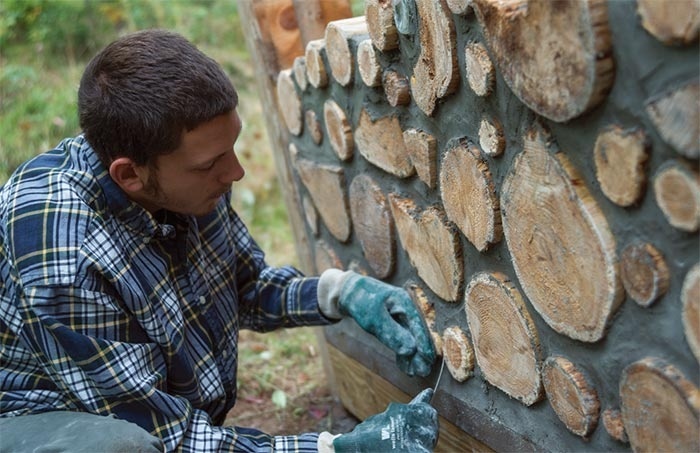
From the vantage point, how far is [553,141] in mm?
1315

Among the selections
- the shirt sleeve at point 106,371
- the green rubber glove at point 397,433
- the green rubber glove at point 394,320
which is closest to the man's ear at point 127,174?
the shirt sleeve at point 106,371

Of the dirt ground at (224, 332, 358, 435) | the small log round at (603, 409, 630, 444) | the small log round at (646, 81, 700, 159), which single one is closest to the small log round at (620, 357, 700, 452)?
the small log round at (603, 409, 630, 444)

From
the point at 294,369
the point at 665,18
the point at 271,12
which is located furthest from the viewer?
the point at 294,369

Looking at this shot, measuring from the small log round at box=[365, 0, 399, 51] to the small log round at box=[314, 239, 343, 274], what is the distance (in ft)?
2.76

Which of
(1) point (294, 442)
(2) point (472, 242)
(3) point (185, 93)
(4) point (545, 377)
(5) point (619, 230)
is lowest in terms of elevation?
(1) point (294, 442)

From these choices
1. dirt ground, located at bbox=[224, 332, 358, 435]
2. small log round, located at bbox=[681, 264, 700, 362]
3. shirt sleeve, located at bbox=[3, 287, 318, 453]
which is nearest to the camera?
small log round, located at bbox=[681, 264, 700, 362]

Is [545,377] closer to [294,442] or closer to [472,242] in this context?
[472,242]

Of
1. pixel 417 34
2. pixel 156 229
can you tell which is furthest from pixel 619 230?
pixel 156 229

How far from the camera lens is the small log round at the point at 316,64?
2123mm

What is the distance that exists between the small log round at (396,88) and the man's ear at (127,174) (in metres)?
0.58

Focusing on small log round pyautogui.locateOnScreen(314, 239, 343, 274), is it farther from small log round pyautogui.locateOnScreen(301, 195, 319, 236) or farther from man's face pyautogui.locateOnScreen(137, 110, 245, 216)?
man's face pyautogui.locateOnScreen(137, 110, 245, 216)

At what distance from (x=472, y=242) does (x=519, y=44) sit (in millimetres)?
507

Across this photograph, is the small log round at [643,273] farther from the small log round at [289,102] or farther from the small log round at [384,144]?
the small log round at [289,102]

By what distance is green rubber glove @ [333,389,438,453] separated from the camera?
1742 mm
